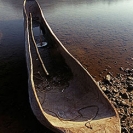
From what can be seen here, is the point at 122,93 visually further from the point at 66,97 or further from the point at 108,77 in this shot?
the point at 66,97

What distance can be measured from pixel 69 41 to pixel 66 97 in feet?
20.9

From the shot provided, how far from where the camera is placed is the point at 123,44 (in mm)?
12156

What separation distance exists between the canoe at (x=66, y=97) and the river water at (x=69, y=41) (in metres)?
0.76

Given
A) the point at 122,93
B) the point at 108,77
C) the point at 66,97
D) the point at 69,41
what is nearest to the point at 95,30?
the point at 69,41

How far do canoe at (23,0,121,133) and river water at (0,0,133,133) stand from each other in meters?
0.76

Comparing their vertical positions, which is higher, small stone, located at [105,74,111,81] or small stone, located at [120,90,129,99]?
small stone, located at [105,74,111,81]

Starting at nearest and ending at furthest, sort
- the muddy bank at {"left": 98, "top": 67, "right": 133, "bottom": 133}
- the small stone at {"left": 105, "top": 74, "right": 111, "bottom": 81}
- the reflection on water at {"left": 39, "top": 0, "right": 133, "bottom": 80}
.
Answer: the muddy bank at {"left": 98, "top": 67, "right": 133, "bottom": 133} < the small stone at {"left": 105, "top": 74, "right": 111, "bottom": 81} < the reflection on water at {"left": 39, "top": 0, "right": 133, "bottom": 80}

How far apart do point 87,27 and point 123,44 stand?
3.80m

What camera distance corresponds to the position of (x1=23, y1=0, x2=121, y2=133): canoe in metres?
5.10

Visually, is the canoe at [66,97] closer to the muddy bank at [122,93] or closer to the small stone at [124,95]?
the muddy bank at [122,93]

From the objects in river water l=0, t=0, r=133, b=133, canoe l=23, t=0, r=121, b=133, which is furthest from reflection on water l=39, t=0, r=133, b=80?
canoe l=23, t=0, r=121, b=133

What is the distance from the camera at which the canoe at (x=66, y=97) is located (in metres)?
5.10

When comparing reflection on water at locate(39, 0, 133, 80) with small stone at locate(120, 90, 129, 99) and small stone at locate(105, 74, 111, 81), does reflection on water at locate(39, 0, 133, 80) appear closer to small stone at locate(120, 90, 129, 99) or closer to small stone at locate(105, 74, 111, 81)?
small stone at locate(105, 74, 111, 81)

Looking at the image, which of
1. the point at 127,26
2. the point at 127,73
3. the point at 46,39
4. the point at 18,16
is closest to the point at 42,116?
the point at 127,73
